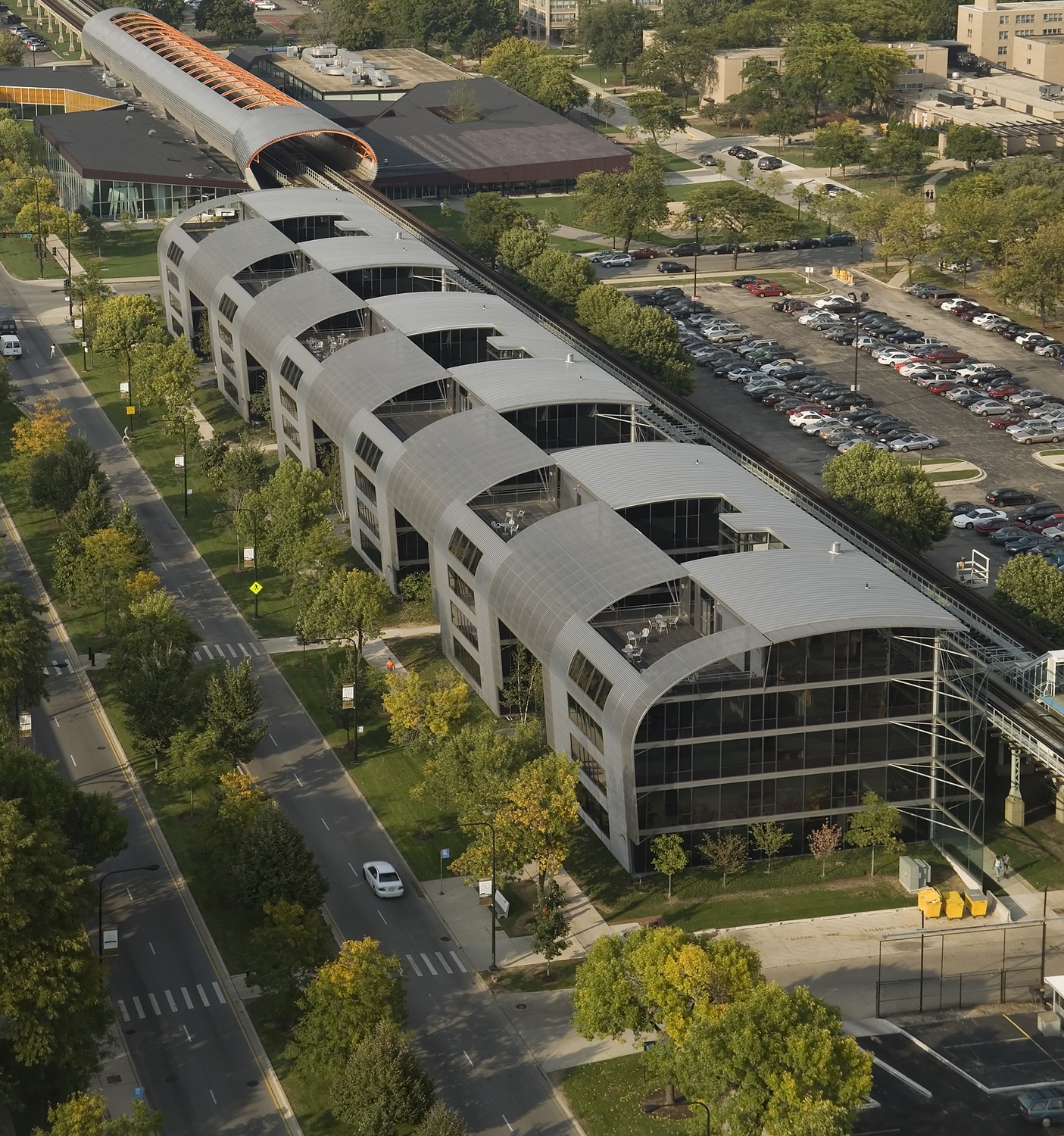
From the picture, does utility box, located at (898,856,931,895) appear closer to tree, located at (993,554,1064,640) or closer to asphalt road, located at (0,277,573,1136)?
asphalt road, located at (0,277,573,1136)

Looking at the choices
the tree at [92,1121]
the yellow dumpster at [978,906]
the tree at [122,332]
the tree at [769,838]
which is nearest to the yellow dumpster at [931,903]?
the yellow dumpster at [978,906]

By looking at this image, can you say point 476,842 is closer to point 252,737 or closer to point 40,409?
point 252,737

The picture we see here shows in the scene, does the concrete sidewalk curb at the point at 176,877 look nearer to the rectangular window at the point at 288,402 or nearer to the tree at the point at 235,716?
the tree at the point at 235,716

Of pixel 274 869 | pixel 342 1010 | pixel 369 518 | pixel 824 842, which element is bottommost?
pixel 824 842

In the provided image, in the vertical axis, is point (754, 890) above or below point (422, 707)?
below

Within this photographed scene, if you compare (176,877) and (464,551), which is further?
(464,551)

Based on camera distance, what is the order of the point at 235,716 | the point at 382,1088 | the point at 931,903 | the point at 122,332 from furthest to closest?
the point at 122,332 → the point at 235,716 → the point at 931,903 → the point at 382,1088

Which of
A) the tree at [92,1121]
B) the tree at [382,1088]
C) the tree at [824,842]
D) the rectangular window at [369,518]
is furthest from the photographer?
the rectangular window at [369,518]

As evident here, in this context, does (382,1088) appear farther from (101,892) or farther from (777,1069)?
(101,892)

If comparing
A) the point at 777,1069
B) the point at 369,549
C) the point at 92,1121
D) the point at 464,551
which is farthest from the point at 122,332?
the point at 777,1069
